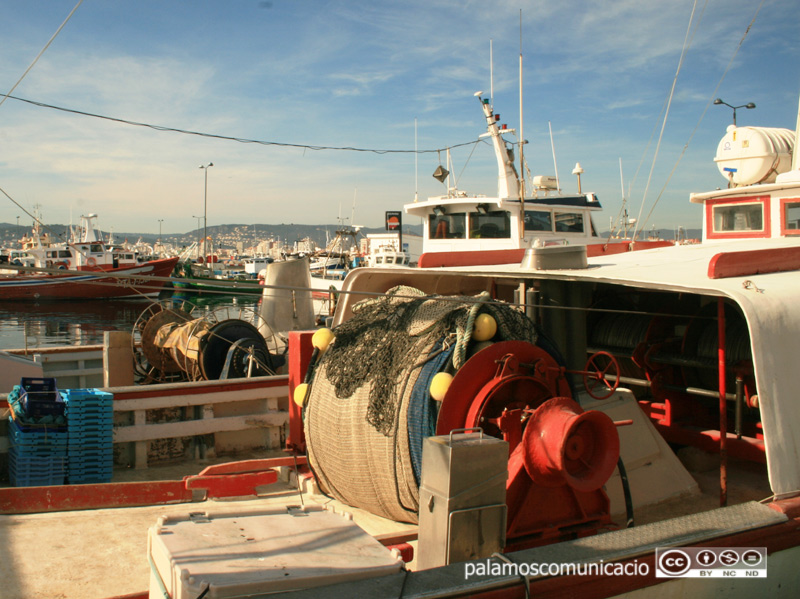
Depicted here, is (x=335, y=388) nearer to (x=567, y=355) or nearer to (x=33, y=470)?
(x=567, y=355)

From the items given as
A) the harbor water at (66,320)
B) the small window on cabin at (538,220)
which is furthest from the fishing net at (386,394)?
the harbor water at (66,320)

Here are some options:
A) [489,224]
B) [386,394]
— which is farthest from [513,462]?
[489,224]

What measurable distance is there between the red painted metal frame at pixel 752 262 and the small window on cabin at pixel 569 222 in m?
15.0

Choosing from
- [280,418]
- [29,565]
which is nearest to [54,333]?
[280,418]

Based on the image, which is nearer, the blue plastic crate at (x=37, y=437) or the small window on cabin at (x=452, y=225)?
the blue plastic crate at (x=37, y=437)

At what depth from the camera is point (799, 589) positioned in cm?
411

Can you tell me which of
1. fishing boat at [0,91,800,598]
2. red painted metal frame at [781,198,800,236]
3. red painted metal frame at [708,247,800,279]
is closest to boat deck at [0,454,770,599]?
fishing boat at [0,91,800,598]

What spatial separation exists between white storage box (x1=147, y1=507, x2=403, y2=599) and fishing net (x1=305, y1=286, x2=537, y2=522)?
95 cm

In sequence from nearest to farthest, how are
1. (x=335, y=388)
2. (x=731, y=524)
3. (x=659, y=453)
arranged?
(x=731, y=524) → (x=335, y=388) → (x=659, y=453)

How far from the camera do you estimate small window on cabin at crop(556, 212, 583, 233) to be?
1998 cm

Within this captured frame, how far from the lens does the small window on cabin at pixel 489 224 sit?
19.0 m

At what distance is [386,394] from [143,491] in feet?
6.88

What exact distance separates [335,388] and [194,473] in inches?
89.4

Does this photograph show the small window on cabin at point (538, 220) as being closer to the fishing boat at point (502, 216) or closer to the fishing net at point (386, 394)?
the fishing boat at point (502, 216)
